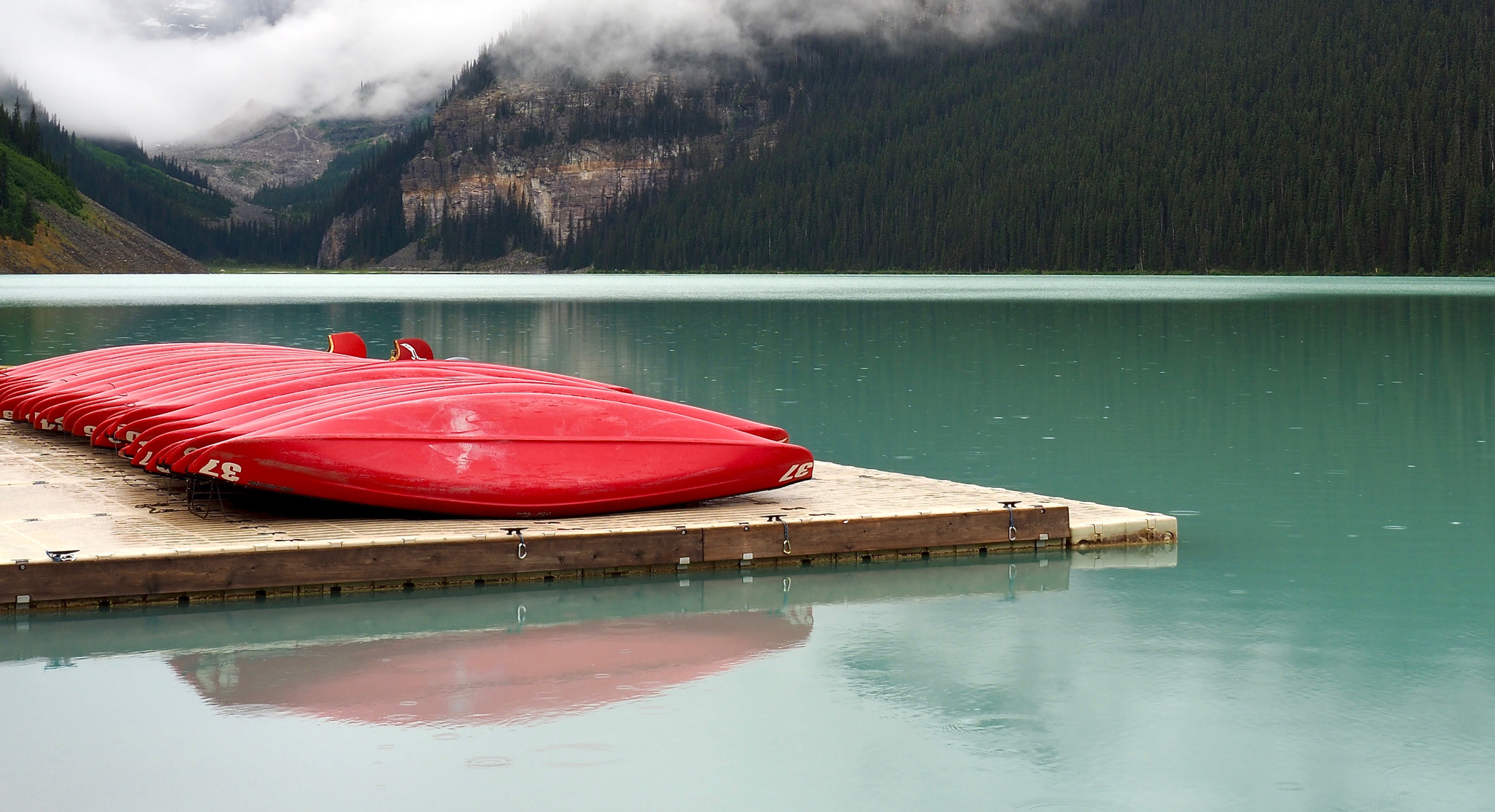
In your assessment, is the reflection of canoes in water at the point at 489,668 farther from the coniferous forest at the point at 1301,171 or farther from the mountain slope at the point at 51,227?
the coniferous forest at the point at 1301,171

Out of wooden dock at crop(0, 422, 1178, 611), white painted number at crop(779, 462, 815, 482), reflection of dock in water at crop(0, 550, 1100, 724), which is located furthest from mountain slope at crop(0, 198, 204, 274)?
reflection of dock in water at crop(0, 550, 1100, 724)

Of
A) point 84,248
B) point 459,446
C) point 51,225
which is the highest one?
point 51,225

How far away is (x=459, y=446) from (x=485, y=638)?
268cm

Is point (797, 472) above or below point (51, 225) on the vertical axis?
below

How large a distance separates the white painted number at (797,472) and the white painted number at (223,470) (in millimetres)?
4408

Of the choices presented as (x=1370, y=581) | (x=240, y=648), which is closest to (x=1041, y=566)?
(x=1370, y=581)

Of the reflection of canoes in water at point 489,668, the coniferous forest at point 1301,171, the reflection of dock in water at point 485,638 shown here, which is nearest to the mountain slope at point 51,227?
the coniferous forest at point 1301,171

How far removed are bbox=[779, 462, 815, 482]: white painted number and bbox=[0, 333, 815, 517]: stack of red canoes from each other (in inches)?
0.6

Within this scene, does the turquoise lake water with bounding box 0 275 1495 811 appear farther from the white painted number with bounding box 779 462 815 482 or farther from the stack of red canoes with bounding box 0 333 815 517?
the white painted number with bounding box 779 462 815 482

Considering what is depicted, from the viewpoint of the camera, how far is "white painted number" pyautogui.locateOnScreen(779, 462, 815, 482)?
489 inches

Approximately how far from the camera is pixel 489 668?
8375 mm

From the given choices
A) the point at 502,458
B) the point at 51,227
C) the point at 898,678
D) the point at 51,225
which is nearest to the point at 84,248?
the point at 51,225

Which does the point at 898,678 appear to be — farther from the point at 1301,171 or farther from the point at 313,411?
the point at 1301,171

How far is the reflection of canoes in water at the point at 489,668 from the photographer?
300 inches
